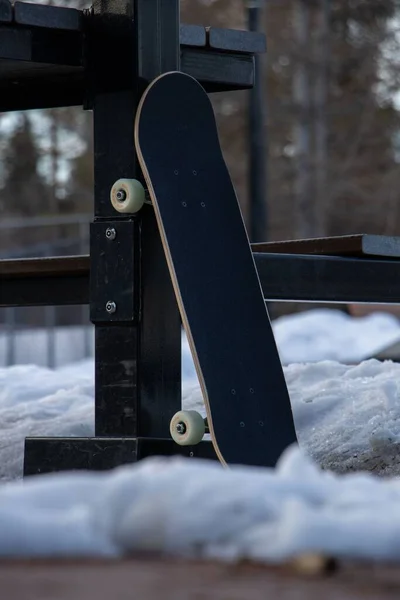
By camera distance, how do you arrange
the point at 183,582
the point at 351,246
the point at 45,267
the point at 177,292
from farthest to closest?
the point at 45,267
the point at 351,246
the point at 177,292
the point at 183,582

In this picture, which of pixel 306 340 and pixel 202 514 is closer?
pixel 202 514

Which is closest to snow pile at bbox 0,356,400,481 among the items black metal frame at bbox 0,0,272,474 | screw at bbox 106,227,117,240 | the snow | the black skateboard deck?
the black skateboard deck

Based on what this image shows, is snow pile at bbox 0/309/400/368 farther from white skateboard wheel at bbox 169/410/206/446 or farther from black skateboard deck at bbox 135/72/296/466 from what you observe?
white skateboard wheel at bbox 169/410/206/446

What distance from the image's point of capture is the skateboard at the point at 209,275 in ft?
12.3

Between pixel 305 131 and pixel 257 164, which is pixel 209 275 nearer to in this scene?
pixel 257 164

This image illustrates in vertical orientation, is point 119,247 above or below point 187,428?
above

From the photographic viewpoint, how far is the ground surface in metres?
1.46

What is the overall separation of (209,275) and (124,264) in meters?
0.30

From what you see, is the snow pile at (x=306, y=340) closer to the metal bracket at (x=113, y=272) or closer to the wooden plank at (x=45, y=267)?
the wooden plank at (x=45, y=267)

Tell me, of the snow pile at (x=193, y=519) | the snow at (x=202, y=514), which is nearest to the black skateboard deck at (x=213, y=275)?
the snow at (x=202, y=514)

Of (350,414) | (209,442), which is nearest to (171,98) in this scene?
(209,442)

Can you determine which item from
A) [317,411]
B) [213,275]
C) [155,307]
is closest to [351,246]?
[213,275]

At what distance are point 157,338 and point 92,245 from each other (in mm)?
351

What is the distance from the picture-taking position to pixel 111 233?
4.03 meters
